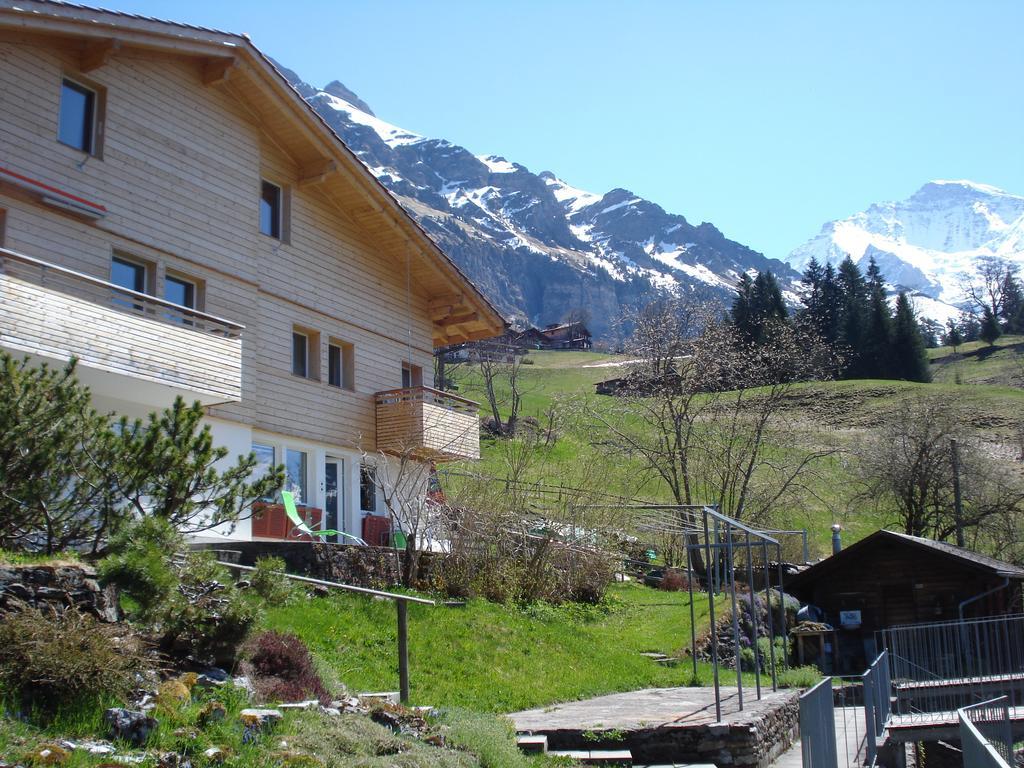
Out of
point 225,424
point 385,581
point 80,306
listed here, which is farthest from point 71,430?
point 225,424

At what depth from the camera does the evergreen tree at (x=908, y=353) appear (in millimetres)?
79625

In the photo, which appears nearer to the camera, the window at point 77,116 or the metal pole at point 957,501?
the window at point 77,116

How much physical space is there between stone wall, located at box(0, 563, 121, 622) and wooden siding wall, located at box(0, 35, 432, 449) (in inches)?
364

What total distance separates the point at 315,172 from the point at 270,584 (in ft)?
47.9

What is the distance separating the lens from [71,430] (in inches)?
396

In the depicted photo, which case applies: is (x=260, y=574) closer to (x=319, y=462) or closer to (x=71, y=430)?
(x=71, y=430)

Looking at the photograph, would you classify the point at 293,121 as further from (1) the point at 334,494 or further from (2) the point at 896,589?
(2) the point at 896,589

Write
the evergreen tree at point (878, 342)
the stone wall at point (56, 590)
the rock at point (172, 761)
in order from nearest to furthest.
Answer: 1. the rock at point (172, 761)
2. the stone wall at point (56, 590)
3. the evergreen tree at point (878, 342)

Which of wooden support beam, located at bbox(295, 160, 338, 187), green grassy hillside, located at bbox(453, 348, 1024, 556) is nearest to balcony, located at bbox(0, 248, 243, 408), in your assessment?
wooden support beam, located at bbox(295, 160, 338, 187)

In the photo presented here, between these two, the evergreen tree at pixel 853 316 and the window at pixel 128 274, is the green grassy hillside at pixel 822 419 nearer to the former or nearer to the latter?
the window at pixel 128 274

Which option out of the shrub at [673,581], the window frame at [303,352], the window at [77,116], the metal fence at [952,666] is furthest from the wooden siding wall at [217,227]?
the metal fence at [952,666]

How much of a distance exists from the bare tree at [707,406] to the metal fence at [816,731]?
75.2ft

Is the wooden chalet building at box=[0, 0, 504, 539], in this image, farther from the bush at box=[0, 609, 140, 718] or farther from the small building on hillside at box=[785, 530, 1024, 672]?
the small building on hillside at box=[785, 530, 1024, 672]

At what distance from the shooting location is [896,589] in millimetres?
28125
